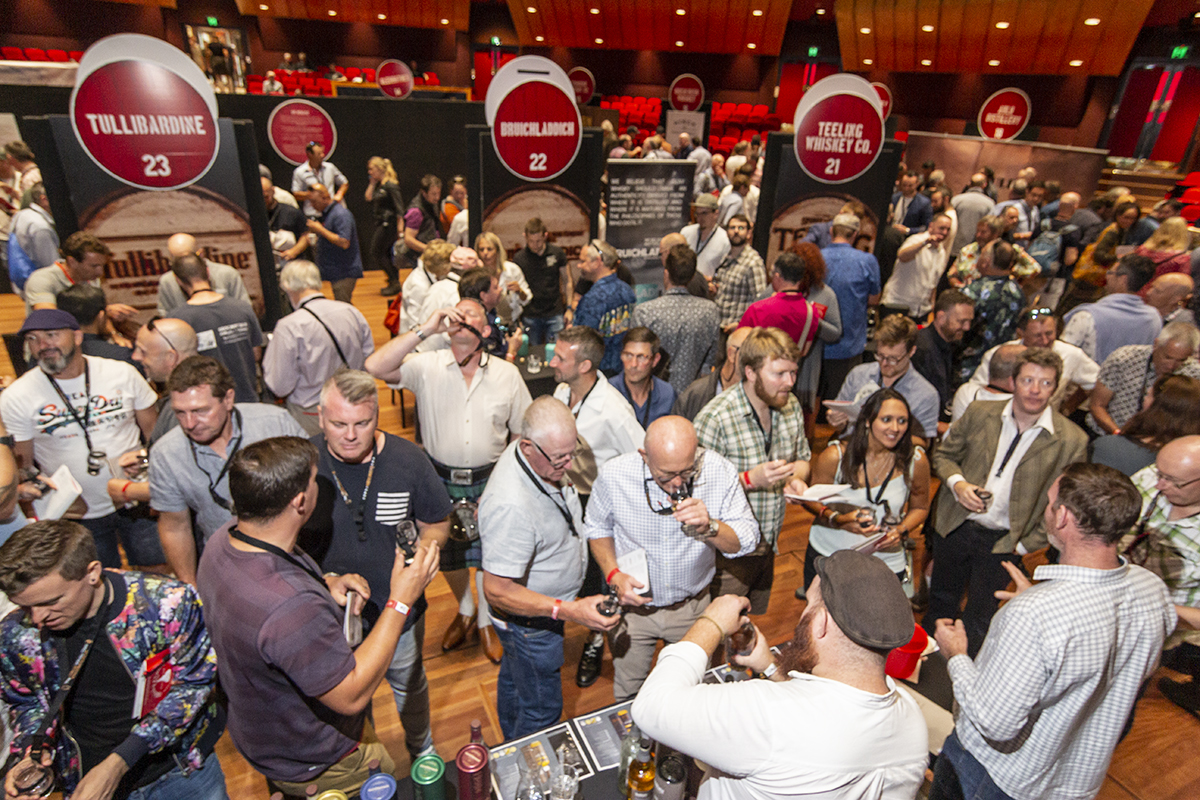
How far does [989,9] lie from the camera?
44.6 ft

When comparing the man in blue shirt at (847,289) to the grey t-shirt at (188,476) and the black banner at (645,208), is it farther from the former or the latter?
the grey t-shirt at (188,476)

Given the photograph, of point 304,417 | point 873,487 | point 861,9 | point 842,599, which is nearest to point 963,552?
point 873,487

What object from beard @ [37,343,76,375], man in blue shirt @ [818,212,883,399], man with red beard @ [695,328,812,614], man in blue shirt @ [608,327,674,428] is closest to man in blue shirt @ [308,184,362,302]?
beard @ [37,343,76,375]

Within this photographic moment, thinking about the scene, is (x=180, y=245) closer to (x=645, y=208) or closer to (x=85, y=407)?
(x=85, y=407)

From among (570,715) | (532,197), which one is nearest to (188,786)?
(570,715)

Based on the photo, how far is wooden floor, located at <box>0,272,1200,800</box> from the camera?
2.70 meters

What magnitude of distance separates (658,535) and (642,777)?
0.86 metres

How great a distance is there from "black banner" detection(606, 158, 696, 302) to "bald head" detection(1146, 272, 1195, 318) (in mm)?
3892

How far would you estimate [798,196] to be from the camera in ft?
19.0

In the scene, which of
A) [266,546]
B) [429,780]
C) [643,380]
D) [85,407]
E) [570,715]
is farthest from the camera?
[643,380]

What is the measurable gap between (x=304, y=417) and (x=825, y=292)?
3.63 meters

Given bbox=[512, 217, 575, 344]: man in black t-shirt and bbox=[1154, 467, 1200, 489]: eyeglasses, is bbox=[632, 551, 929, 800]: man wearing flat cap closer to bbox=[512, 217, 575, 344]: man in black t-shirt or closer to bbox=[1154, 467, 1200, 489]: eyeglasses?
bbox=[1154, 467, 1200, 489]: eyeglasses

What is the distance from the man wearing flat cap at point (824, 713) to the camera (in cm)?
123

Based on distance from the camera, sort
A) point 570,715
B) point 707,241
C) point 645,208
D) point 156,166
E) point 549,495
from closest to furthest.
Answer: point 549,495 < point 570,715 < point 156,166 < point 707,241 < point 645,208
